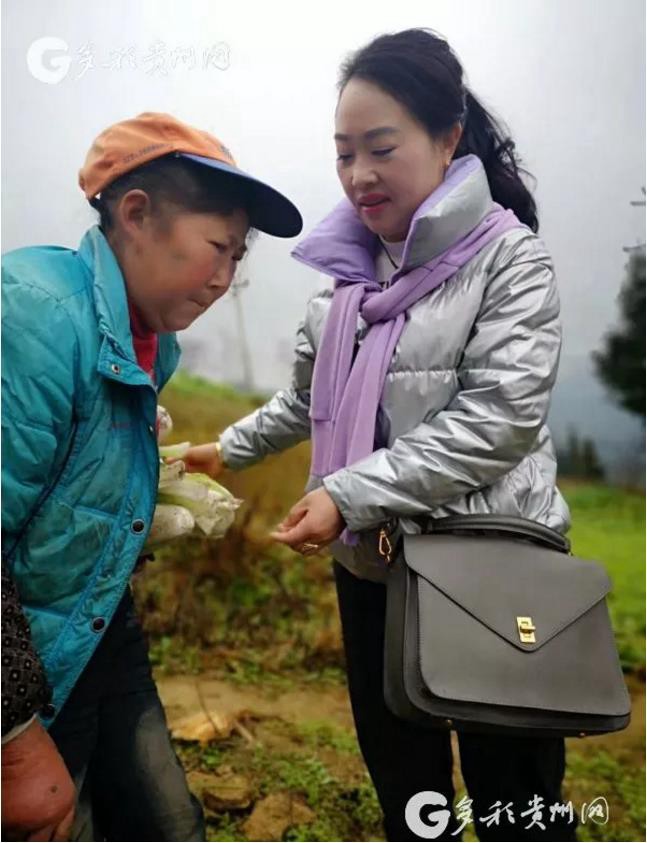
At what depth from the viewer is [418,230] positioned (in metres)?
1.47

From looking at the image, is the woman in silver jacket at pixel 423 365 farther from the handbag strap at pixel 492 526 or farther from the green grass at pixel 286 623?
the green grass at pixel 286 623

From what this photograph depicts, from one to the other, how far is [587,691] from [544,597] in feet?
0.54

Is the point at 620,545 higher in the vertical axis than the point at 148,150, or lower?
lower

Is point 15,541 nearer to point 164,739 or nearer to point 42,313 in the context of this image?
point 42,313

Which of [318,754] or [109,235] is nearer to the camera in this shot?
[109,235]

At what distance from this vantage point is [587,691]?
1.46 m

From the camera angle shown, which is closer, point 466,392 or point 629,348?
point 466,392

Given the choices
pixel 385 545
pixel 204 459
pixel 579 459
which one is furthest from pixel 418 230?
pixel 579 459

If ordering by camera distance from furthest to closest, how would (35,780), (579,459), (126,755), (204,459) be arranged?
(579,459) < (204,459) < (126,755) < (35,780)

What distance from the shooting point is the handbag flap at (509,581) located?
1441mm

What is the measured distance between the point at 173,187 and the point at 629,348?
110cm

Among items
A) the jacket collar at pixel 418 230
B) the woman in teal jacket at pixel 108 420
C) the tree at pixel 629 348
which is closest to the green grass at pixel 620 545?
the tree at pixel 629 348

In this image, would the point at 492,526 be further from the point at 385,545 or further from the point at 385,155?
the point at 385,155

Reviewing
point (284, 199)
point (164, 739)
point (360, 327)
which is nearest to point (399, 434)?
point (360, 327)
